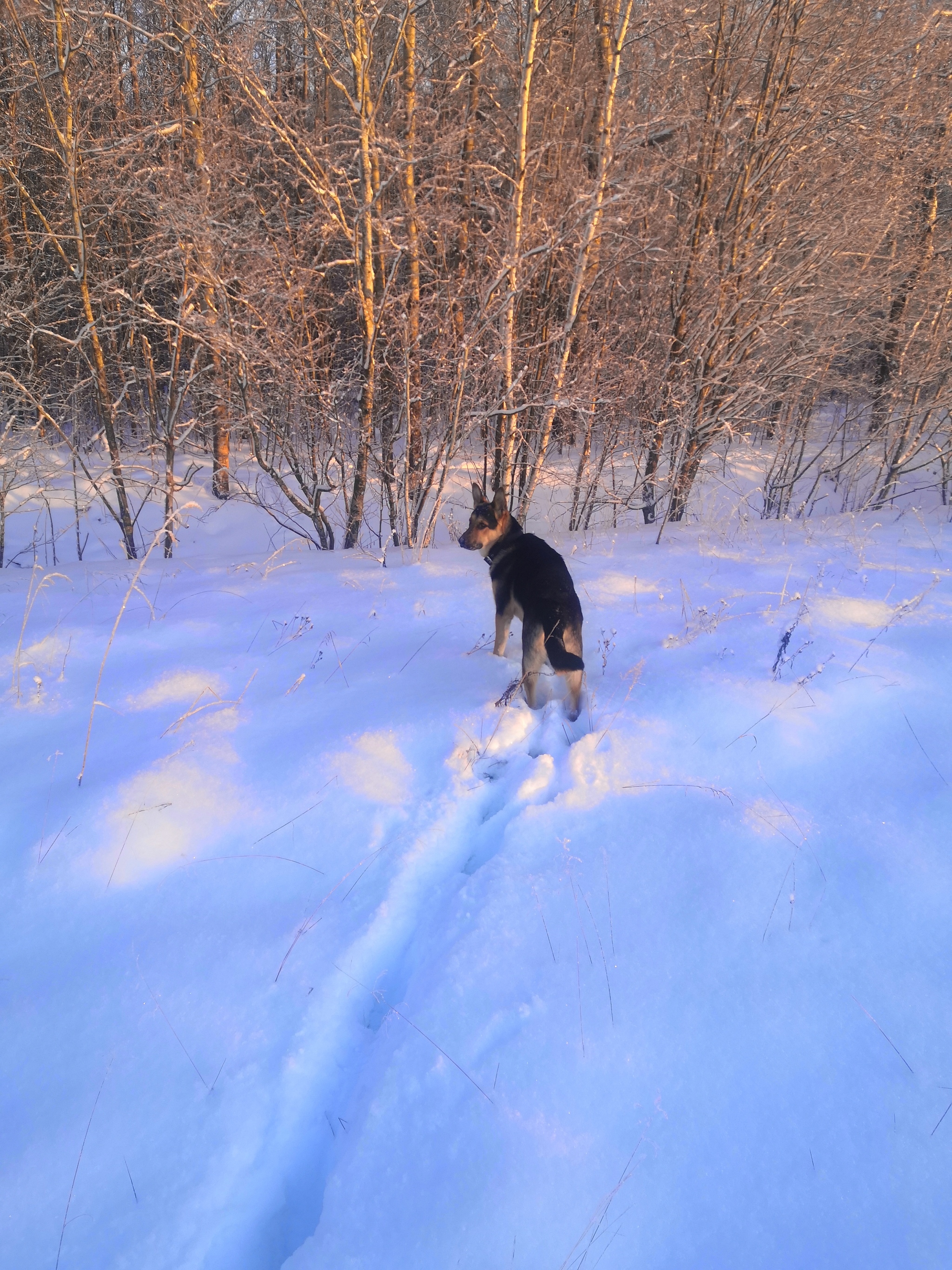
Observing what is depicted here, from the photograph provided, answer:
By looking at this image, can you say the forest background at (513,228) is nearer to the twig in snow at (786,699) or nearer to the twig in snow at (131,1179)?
the twig in snow at (786,699)

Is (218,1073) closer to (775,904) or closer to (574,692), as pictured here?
(775,904)

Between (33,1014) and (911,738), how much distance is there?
12.0 feet

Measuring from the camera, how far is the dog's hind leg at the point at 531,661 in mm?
3355

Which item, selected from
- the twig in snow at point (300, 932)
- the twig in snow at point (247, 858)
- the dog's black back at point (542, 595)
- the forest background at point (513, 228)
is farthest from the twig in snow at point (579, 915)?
the forest background at point (513, 228)

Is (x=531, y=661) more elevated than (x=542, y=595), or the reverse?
(x=542, y=595)

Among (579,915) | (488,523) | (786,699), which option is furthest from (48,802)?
(786,699)

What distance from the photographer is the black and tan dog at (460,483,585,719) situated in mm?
3211

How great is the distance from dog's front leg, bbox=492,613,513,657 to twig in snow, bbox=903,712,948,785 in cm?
217

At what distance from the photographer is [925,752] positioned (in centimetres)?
276

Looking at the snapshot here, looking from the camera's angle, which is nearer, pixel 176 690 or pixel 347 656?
pixel 176 690

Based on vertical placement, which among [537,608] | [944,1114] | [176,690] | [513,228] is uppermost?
[513,228]

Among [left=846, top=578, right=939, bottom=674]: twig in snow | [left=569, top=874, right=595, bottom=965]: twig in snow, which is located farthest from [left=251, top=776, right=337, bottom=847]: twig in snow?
[left=846, top=578, right=939, bottom=674]: twig in snow

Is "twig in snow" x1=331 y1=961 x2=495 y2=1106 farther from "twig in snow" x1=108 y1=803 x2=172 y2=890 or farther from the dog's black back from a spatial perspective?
the dog's black back

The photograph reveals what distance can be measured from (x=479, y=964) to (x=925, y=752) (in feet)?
7.46
